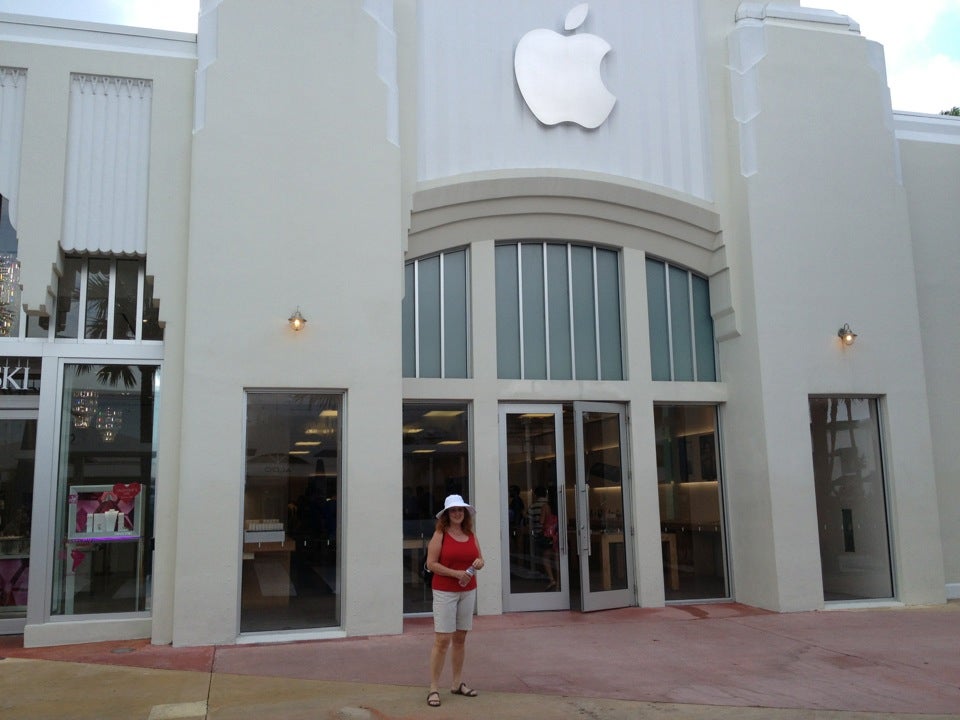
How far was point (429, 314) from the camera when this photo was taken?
1107cm

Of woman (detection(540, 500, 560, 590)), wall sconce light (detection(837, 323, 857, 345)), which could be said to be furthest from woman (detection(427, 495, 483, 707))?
wall sconce light (detection(837, 323, 857, 345))

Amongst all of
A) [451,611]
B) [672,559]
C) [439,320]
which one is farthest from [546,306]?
[451,611]

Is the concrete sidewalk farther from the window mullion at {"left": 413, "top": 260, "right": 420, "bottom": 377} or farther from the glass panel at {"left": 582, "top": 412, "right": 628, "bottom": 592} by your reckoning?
the window mullion at {"left": 413, "top": 260, "right": 420, "bottom": 377}

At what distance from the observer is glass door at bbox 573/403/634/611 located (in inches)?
→ 421

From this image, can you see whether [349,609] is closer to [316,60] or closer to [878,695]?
[878,695]

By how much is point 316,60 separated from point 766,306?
6.39 metres

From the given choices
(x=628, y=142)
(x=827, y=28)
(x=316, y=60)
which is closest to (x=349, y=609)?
(x=316, y=60)

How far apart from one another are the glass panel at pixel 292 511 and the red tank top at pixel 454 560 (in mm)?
3135

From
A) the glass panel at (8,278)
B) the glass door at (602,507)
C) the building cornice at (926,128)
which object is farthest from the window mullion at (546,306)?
the glass panel at (8,278)

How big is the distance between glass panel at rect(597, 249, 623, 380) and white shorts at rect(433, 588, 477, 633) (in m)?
5.47

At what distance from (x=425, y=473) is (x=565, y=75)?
5.50m

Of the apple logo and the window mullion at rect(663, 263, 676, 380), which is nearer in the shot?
the apple logo

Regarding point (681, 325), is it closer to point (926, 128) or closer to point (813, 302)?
point (813, 302)

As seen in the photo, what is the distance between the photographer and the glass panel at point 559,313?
11.4 m
